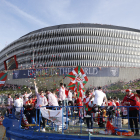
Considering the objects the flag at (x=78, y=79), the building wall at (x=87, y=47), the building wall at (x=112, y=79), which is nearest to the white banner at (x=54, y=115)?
the flag at (x=78, y=79)

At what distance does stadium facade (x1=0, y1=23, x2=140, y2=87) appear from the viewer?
5703 centimetres

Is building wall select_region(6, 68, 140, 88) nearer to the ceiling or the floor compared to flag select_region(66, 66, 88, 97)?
nearer to the ceiling

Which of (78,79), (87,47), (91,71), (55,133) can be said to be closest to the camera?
(55,133)

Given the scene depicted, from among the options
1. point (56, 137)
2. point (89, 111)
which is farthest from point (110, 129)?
point (56, 137)

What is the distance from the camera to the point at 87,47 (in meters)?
57.1

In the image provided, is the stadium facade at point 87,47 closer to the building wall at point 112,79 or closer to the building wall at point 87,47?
the building wall at point 87,47

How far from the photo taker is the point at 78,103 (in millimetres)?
11047

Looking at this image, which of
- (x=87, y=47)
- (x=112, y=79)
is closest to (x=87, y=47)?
(x=87, y=47)

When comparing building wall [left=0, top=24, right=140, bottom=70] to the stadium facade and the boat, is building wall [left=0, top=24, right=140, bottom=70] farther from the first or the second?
the boat

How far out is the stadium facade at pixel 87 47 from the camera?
57.0m

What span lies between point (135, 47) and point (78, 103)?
54.3 metres

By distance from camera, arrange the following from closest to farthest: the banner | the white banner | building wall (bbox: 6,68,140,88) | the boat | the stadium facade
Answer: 1. the boat
2. the white banner
3. building wall (bbox: 6,68,140,88)
4. the banner
5. the stadium facade

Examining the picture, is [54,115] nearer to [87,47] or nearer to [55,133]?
[55,133]

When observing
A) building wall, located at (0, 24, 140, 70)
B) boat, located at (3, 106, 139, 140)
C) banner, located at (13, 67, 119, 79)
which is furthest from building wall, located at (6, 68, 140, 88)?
boat, located at (3, 106, 139, 140)
